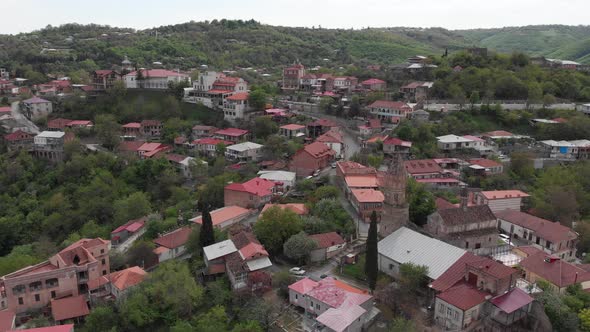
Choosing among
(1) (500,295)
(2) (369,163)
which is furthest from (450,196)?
(1) (500,295)

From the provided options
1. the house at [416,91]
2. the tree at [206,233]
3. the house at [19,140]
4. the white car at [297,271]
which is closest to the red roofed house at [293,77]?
the house at [416,91]

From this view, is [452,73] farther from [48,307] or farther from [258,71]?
[48,307]

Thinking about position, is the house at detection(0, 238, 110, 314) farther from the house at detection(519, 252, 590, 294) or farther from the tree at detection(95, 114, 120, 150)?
the tree at detection(95, 114, 120, 150)

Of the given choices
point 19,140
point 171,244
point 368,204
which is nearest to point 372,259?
point 368,204

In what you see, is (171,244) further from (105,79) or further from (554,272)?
(105,79)

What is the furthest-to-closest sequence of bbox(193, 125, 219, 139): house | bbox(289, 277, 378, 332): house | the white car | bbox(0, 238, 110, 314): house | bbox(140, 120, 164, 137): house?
1. bbox(140, 120, 164, 137): house
2. bbox(193, 125, 219, 139): house
3. the white car
4. bbox(0, 238, 110, 314): house
5. bbox(289, 277, 378, 332): house

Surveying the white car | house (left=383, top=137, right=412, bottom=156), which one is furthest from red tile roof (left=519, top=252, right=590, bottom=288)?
house (left=383, top=137, right=412, bottom=156)
